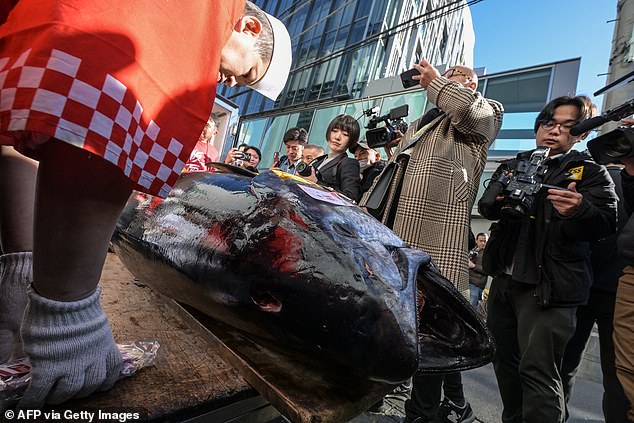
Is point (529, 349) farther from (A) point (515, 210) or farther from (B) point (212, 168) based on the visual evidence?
(B) point (212, 168)

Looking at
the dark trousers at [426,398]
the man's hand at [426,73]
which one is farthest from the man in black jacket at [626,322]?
the man's hand at [426,73]

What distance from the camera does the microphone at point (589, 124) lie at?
2.05 meters

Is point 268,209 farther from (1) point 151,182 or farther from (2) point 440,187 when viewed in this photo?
(2) point 440,187

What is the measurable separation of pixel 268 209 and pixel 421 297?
60 cm

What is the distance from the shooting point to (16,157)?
42.1 inches

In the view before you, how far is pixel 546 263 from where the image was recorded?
211cm

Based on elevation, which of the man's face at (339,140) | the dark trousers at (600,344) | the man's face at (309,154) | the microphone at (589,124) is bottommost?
the dark trousers at (600,344)

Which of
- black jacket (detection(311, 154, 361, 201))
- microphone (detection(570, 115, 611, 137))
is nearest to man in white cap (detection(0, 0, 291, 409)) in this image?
microphone (detection(570, 115, 611, 137))

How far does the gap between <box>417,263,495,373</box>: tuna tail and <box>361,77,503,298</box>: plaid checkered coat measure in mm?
1094

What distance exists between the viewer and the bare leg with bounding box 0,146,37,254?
99cm

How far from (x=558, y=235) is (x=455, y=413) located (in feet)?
5.39

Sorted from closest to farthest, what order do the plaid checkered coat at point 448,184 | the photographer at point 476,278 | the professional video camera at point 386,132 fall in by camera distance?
the plaid checkered coat at point 448,184
the professional video camera at point 386,132
the photographer at point 476,278

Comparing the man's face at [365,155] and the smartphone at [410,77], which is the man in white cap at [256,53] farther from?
the man's face at [365,155]

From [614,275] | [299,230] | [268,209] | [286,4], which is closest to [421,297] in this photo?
[299,230]
